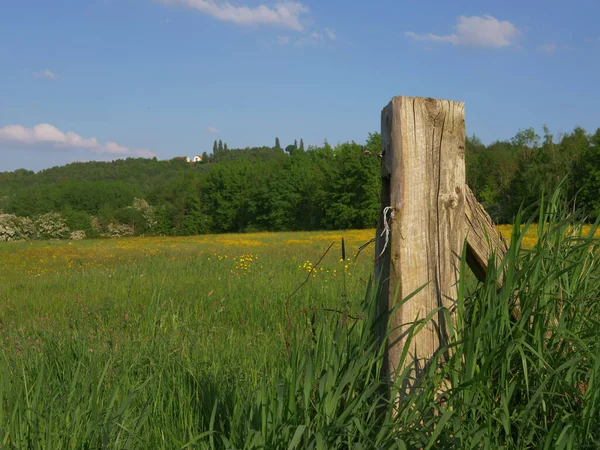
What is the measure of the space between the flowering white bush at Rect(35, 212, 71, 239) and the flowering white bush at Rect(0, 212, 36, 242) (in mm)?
2137

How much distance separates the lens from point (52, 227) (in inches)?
3000

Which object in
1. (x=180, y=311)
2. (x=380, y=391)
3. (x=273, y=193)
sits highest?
(x=273, y=193)

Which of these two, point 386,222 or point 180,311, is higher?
point 386,222

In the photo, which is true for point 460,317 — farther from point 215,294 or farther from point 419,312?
point 215,294

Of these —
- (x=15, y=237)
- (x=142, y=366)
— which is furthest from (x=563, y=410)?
(x=15, y=237)

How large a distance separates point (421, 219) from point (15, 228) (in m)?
70.9

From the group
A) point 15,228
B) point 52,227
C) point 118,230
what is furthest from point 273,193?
point 15,228

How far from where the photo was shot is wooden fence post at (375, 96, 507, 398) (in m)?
2.52

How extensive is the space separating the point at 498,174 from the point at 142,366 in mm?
59398

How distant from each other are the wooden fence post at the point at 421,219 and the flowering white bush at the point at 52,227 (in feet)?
253

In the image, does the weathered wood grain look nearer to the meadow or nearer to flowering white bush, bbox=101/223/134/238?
the meadow

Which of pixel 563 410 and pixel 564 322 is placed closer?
pixel 563 410

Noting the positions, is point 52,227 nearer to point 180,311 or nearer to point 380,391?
point 180,311

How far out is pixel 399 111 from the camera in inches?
101
